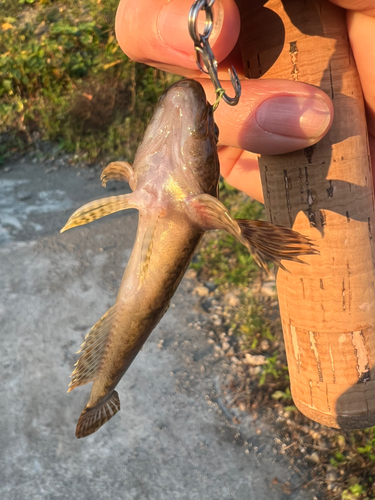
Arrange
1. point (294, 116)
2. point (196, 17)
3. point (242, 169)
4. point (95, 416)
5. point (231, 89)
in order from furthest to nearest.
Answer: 1. point (242, 169)
2. point (231, 89)
3. point (95, 416)
4. point (294, 116)
5. point (196, 17)

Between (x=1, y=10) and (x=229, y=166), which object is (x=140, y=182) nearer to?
(x=229, y=166)

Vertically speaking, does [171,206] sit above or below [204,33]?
below

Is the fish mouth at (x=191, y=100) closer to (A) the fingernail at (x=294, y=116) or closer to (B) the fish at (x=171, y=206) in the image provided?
(B) the fish at (x=171, y=206)

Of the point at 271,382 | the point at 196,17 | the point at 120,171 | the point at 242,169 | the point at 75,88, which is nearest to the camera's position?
the point at 196,17

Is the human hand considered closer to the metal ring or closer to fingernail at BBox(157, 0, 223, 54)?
fingernail at BBox(157, 0, 223, 54)

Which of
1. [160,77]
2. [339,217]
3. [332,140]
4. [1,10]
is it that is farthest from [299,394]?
[1,10]

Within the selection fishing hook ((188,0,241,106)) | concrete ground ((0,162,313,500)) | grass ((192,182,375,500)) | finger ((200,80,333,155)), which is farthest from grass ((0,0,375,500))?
fishing hook ((188,0,241,106))

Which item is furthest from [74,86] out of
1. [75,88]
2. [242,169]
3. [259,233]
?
[259,233]

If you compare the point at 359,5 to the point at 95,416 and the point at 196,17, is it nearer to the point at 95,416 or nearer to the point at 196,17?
the point at 196,17
